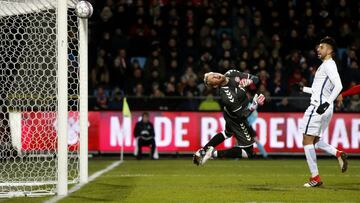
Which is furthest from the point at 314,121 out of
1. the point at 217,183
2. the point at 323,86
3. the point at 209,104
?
the point at 209,104

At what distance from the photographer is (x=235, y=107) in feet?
42.4

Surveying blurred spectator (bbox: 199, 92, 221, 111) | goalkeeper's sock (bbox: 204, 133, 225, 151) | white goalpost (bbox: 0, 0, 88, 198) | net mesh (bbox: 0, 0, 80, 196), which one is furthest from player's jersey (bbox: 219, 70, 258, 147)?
blurred spectator (bbox: 199, 92, 221, 111)

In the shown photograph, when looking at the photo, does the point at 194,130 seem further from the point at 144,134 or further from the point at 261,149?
the point at 261,149

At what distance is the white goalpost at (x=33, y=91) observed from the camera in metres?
12.6

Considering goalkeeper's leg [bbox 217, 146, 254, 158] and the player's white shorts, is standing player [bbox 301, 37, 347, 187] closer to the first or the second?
the player's white shorts

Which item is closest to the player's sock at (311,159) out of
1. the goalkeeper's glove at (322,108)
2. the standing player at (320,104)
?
the standing player at (320,104)

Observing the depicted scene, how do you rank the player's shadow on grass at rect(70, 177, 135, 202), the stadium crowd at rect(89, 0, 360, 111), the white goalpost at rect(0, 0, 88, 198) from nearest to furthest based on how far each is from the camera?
the player's shadow on grass at rect(70, 177, 135, 202), the white goalpost at rect(0, 0, 88, 198), the stadium crowd at rect(89, 0, 360, 111)

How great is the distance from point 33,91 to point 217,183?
3331mm

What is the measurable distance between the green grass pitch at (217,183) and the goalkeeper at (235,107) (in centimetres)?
50

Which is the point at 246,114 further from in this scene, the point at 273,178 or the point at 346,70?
the point at 346,70

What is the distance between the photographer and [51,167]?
13.3 m

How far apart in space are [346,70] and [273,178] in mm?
9338

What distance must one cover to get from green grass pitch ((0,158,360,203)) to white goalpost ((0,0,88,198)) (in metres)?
0.92

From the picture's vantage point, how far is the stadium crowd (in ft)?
75.0
